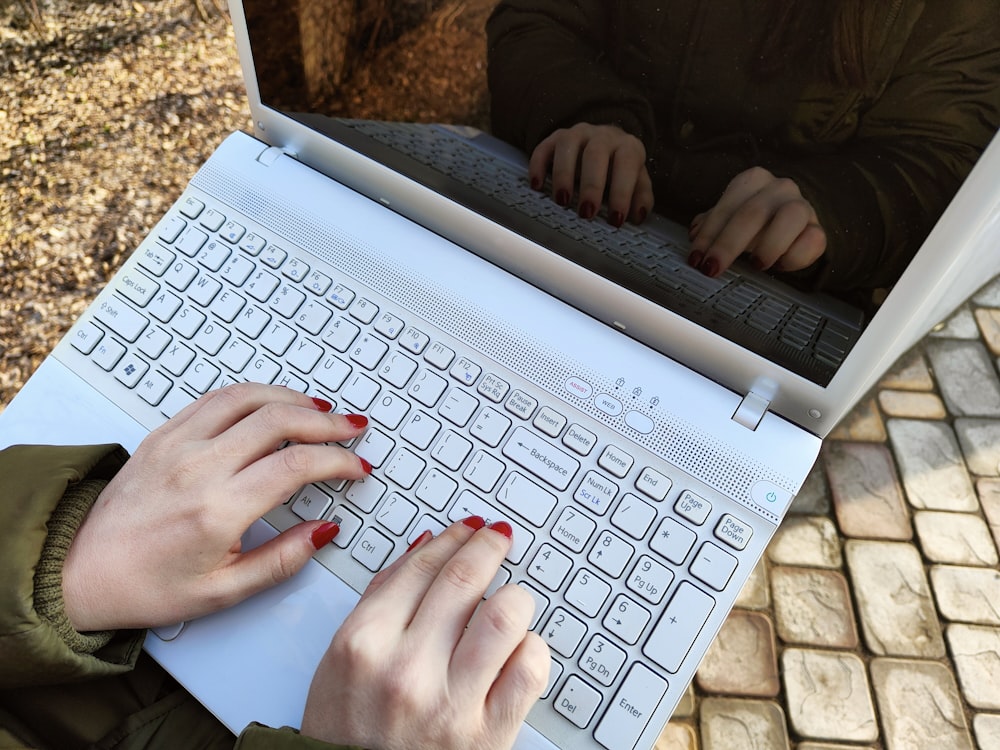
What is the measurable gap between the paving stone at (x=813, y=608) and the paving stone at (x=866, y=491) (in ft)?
0.36

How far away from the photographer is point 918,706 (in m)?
1.02

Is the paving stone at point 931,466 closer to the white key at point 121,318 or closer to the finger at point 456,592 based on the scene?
the finger at point 456,592

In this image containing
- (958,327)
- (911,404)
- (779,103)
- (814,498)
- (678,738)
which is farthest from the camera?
(958,327)

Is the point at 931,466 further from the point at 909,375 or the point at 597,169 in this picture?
the point at 597,169

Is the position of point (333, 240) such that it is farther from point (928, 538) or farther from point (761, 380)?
point (928, 538)

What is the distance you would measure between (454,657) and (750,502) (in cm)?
27

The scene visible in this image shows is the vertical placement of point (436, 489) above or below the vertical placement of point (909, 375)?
A: above

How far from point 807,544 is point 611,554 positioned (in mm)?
756

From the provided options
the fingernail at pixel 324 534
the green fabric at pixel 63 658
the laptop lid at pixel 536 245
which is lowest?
the green fabric at pixel 63 658

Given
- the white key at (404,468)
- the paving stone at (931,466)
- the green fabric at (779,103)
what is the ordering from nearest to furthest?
the green fabric at (779,103)
the white key at (404,468)
the paving stone at (931,466)

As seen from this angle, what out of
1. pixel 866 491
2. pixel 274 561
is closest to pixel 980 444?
pixel 866 491

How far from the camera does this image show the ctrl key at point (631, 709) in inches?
20.2

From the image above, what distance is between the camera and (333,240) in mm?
728

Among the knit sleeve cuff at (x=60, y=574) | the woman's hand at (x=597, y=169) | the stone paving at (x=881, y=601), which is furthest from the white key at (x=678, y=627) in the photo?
the stone paving at (x=881, y=601)
